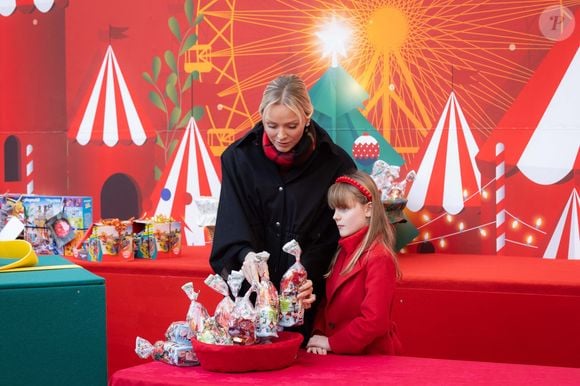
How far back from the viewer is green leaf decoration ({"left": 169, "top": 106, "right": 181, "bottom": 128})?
4.91m

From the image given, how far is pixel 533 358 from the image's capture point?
11.6 ft

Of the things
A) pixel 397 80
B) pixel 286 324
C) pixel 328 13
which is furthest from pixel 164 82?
pixel 286 324

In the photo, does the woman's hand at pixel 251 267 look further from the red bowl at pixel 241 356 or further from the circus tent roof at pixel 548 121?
the circus tent roof at pixel 548 121

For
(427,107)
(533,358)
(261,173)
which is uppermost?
(427,107)

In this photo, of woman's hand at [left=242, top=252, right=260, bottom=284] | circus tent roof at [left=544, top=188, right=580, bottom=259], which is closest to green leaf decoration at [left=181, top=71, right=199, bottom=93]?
circus tent roof at [left=544, top=188, right=580, bottom=259]

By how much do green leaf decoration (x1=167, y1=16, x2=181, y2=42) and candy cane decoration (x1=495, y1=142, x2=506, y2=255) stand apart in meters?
1.95

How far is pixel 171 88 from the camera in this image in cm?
492

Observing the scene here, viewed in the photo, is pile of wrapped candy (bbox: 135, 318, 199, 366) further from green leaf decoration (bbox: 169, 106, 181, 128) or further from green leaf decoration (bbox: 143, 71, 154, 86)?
green leaf decoration (bbox: 143, 71, 154, 86)

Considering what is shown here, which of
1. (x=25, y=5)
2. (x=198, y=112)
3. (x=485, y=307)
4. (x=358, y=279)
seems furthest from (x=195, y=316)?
(x=25, y=5)

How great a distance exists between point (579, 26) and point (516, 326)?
1563 millimetres

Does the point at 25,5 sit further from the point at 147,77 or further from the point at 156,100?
the point at 156,100

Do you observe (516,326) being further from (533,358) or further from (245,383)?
(245,383)

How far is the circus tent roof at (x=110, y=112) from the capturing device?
5.05m

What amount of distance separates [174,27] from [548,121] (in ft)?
7.21
